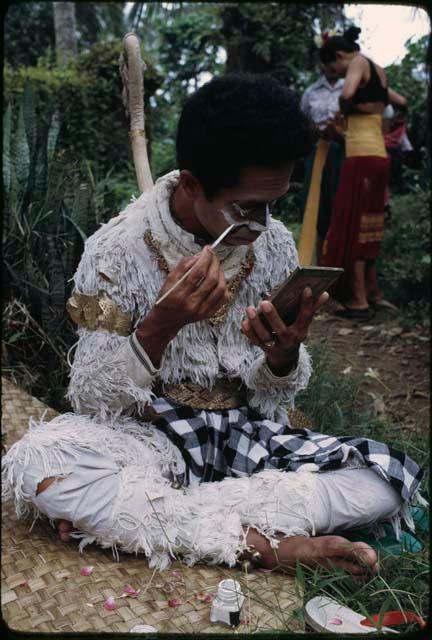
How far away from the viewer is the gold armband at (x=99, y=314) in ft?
5.79

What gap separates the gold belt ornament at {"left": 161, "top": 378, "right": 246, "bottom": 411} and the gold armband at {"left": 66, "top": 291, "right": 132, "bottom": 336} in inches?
9.3

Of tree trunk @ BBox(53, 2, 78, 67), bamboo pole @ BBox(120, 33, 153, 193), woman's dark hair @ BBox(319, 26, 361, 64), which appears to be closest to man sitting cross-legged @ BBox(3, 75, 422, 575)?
bamboo pole @ BBox(120, 33, 153, 193)

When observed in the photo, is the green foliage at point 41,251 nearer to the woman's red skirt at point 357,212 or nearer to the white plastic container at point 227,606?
the white plastic container at point 227,606

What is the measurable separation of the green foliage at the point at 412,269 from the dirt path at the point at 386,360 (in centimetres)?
22

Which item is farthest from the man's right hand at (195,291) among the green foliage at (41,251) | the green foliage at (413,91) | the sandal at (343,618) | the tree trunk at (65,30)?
the tree trunk at (65,30)

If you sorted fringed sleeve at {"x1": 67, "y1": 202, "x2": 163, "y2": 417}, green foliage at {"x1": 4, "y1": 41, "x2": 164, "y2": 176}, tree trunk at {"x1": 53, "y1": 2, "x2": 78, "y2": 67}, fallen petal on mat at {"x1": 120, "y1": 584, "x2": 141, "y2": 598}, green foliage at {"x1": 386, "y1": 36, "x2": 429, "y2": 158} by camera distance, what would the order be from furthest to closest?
tree trunk at {"x1": 53, "y1": 2, "x2": 78, "y2": 67}, green foliage at {"x1": 386, "y1": 36, "x2": 429, "y2": 158}, green foliage at {"x1": 4, "y1": 41, "x2": 164, "y2": 176}, fringed sleeve at {"x1": 67, "y1": 202, "x2": 163, "y2": 417}, fallen petal on mat at {"x1": 120, "y1": 584, "x2": 141, "y2": 598}

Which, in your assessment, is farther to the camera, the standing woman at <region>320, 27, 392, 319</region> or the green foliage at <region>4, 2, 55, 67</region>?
the green foliage at <region>4, 2, 55, 67</region>

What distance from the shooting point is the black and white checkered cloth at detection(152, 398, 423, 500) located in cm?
181

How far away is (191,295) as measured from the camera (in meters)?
1.54

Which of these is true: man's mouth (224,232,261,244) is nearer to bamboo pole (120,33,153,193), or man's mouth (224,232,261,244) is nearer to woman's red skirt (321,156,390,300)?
bamboo pole (120,33,153,193)

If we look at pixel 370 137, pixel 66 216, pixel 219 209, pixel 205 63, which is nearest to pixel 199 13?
pixel 205 63

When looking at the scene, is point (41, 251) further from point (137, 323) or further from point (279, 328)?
point (279, 328)

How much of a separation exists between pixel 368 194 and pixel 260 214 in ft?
10.9

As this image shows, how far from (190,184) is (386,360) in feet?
9.00
